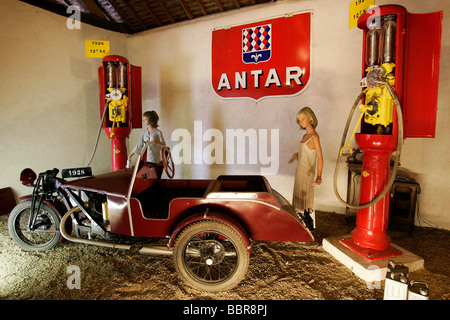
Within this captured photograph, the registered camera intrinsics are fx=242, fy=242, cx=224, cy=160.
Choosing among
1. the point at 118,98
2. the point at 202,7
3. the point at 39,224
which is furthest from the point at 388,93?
the point at 39,224

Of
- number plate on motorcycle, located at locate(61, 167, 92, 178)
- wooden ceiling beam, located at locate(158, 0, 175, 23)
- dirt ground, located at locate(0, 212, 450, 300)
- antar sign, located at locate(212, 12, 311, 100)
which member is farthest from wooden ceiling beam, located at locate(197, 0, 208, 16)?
dirt ground, located at locate(0, 212, 450, 300)

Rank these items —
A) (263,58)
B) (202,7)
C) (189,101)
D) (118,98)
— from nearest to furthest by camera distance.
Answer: (118,98), (263,58), (202,7), (189,101)

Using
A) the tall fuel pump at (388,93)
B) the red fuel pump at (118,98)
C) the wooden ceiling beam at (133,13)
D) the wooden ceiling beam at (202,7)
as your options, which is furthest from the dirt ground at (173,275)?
the wooden ceiling beam at (133,13)

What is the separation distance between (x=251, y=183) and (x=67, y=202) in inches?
89.3

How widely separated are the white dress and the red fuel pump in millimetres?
3107

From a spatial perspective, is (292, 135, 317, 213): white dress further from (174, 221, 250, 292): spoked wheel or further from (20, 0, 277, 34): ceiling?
(20, 0, 277, 34): ceiling

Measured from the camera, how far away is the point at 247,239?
7.22ft

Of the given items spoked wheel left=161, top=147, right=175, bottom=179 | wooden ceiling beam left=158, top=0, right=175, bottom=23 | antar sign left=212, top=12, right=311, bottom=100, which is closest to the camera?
spoked wheel left=161, top=147, right=175, bottom=179

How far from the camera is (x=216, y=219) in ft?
7.21

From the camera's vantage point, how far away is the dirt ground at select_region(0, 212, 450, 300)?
2299mm

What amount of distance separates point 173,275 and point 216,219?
94cm

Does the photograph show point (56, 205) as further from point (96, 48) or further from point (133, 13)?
A: point (133, 13)

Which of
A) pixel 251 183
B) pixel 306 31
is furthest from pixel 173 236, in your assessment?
pixel 306 31

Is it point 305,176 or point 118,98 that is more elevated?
point 118,98
